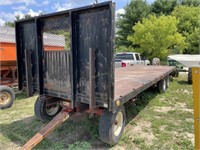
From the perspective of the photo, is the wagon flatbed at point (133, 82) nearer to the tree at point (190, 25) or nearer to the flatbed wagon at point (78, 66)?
the flatbed wagon at point (78, 66)

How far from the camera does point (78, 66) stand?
3.73 metres

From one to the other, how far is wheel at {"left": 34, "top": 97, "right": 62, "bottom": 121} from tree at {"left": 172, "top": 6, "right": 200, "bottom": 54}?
23.2 metres

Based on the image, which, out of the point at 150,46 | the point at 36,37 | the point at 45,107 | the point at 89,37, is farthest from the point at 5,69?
the point at 150,46

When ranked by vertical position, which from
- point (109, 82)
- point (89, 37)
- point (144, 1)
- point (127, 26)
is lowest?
point (109, 82)

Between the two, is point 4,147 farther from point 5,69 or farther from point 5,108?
point 5,69

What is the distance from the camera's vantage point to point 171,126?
4840mm

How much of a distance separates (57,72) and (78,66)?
0.54 m

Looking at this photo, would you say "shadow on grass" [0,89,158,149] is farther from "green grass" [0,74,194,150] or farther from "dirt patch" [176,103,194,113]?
"dirt patch" [176,103,194,113]

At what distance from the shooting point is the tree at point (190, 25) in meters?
25.1

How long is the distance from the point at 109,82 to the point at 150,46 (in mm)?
18698

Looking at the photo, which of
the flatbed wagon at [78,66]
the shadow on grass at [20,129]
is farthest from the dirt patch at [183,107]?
the shadow on grass at [20,129]

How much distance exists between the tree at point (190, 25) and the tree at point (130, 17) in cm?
489

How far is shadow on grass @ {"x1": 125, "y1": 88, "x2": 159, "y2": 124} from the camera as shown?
5577mm

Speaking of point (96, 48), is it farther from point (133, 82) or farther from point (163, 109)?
point (163, 109)
